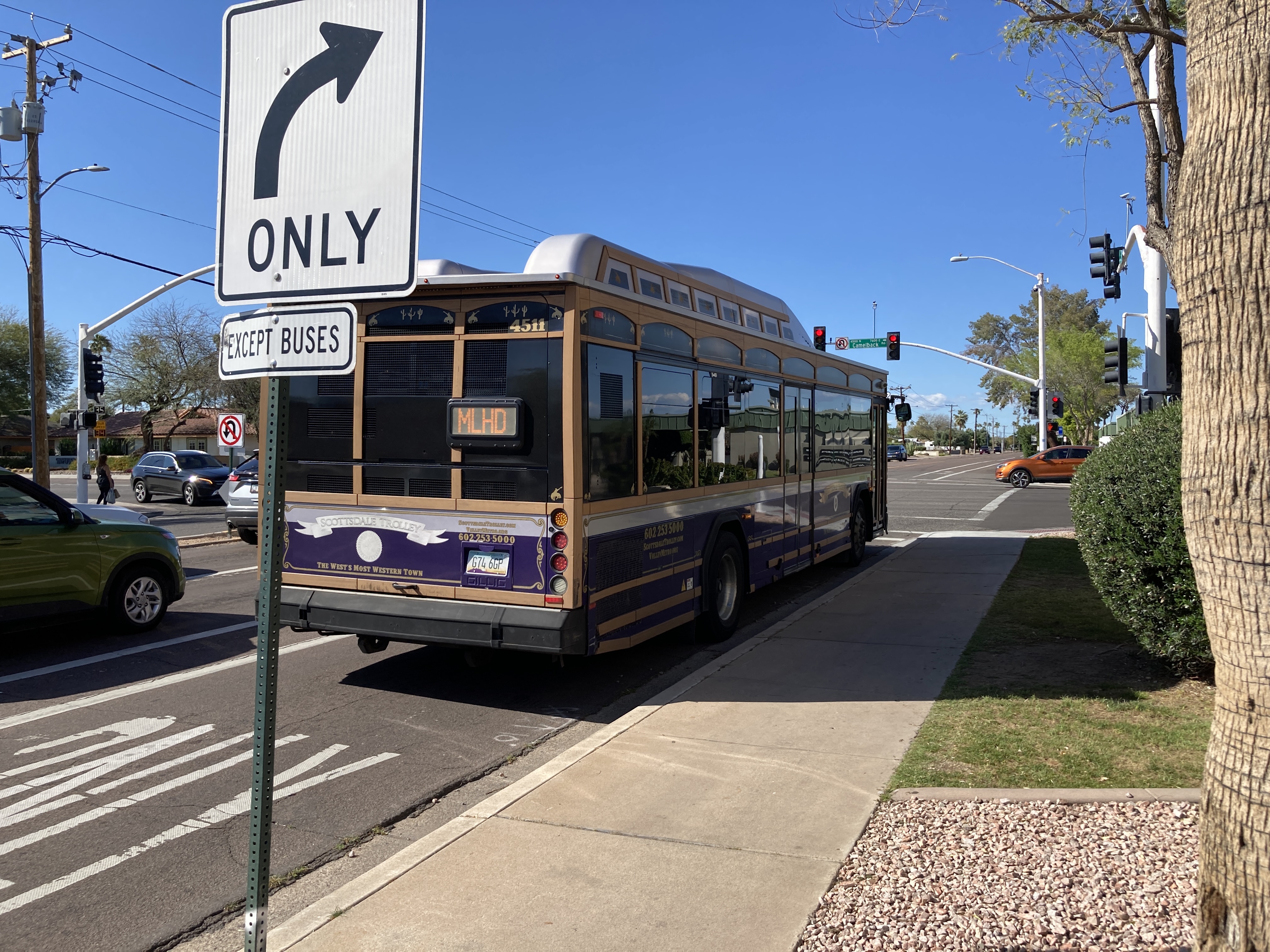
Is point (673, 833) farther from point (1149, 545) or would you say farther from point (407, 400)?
point (1149, 545)

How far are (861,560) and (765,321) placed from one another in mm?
5856

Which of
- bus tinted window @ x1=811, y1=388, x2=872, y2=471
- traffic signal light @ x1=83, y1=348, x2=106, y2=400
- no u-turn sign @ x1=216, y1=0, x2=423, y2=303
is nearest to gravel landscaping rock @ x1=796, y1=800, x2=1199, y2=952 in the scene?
no u-turn sign @ x1=216, y1=0, x2=423, y2=303

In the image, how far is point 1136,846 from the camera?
4.11 metres

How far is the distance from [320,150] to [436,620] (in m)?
4.53

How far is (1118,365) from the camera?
58.1 ft

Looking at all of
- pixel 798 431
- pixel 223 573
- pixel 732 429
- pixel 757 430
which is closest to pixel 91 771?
pixel 732 429

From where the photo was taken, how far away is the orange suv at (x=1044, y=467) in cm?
3869

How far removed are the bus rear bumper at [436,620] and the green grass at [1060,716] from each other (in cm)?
238

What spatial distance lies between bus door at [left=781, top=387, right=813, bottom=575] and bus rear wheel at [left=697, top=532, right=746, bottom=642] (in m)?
1.45

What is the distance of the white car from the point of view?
9.38 metres

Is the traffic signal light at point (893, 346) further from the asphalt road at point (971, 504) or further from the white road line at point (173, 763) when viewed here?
the white road line at point (173, 763)

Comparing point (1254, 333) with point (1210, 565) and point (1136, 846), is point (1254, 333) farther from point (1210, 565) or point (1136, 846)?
point (1136, 846)

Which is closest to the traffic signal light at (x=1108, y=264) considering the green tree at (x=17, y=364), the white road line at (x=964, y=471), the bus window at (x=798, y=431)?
the bus window at (x=798, y=431)

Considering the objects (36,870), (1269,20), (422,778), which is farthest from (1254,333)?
(36,870)
